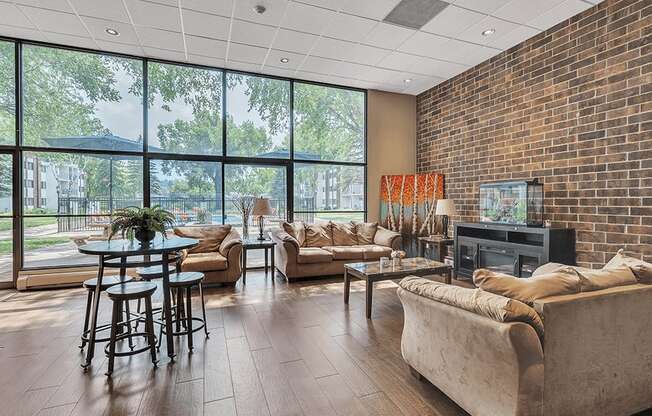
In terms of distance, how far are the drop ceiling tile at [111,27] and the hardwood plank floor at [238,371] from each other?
341 centimetres

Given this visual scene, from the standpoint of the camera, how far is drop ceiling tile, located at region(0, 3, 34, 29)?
3741mm

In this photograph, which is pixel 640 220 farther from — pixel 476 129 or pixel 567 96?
pixel 476 129

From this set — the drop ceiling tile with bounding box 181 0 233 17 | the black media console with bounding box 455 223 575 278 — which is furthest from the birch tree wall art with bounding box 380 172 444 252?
the drop ceiling tile with bounding box 181 0 233 17

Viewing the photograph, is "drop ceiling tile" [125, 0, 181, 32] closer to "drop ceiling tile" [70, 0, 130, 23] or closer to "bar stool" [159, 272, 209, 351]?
"drop ceiling tile" [70, 0, 130, 23]

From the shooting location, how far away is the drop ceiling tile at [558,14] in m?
3.62

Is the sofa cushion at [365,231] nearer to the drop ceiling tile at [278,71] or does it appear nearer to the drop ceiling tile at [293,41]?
the drop ceiling tile at [278,71]

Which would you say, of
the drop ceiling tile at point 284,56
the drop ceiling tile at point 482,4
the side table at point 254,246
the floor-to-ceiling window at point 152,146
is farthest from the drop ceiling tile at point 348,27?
the side table at point 254,246

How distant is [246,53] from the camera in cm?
490

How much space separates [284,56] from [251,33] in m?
0.78

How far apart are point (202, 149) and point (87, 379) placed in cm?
395

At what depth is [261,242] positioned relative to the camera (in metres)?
5.27

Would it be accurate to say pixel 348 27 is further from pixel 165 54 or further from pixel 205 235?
pixel 205 235

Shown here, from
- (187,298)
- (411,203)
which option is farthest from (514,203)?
(187,298)

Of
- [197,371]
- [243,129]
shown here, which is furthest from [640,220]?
[243,129]
